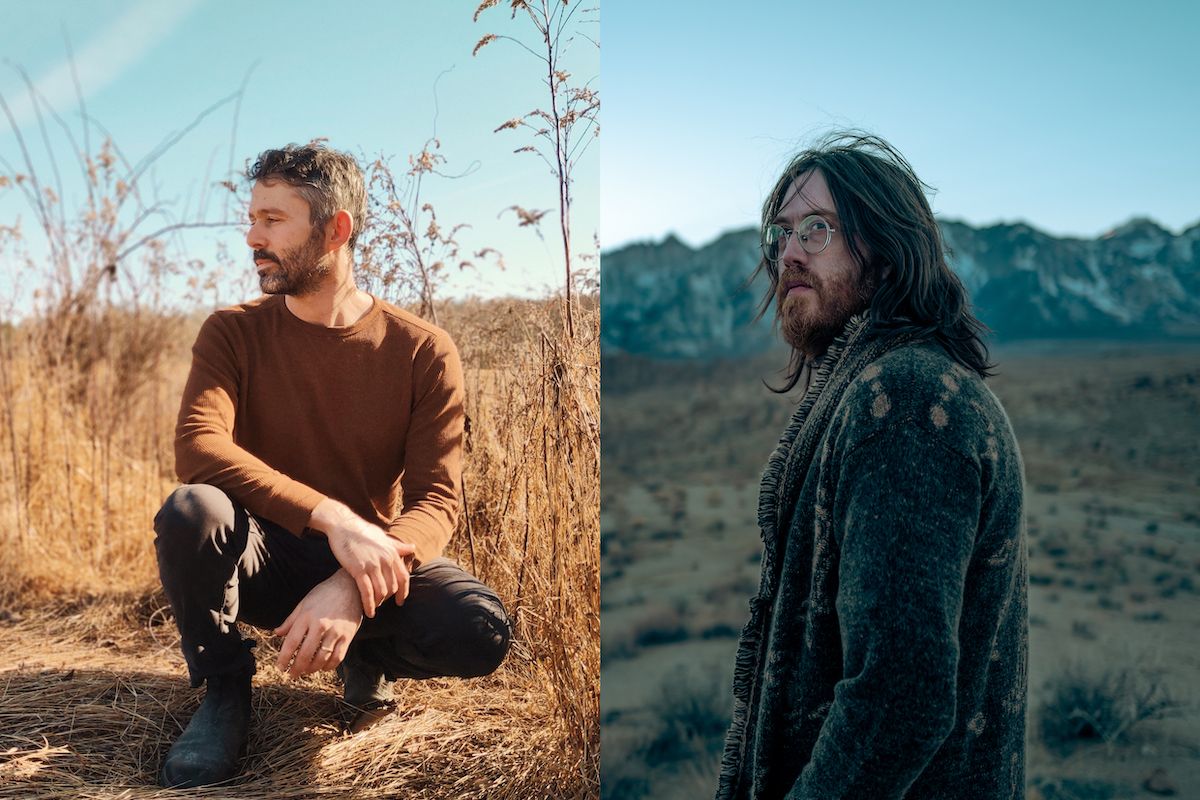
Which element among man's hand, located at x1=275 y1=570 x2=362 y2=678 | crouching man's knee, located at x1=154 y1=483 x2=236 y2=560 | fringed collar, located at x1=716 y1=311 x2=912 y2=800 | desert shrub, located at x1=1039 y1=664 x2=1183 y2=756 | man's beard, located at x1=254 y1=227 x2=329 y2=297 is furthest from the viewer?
desert shrub, located at x1=1039 y1=664 x2=1183 y2=756

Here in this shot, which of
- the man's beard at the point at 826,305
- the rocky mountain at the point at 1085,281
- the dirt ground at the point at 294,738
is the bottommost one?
the dirt ground at the point at 294,738

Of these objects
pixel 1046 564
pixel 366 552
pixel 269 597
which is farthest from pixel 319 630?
pixel 1046 564

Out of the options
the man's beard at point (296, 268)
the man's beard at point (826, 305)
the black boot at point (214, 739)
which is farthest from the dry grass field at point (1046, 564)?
the black boot at point (214, 739)

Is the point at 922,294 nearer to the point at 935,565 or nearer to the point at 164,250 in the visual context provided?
the point at 935,565

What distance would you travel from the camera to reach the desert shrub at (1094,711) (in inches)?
294

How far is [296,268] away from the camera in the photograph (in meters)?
1.98

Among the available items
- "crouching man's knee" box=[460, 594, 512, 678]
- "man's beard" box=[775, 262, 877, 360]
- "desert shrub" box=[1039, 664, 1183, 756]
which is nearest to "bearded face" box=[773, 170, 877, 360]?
"man's beard" box=[775, 262, 877, 360]

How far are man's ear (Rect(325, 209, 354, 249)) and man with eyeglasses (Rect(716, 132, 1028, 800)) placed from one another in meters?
1.05

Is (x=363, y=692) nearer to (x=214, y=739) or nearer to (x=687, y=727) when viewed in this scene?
(x=214, y=739)

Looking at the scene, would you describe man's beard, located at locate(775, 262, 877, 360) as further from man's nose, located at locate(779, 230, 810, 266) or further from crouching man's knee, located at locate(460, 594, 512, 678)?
crouching man's knee, located at locate(460, 594, 512, 678)

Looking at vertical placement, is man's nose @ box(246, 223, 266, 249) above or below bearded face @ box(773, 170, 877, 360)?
above

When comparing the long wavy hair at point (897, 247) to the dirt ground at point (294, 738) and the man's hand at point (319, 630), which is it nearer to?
the man's hand at point (319, 630)

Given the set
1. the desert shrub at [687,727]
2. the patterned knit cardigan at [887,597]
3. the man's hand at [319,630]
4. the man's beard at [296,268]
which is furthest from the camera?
the desert shrub at [687,727]

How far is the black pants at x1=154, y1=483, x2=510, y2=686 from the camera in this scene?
70.1 inches
